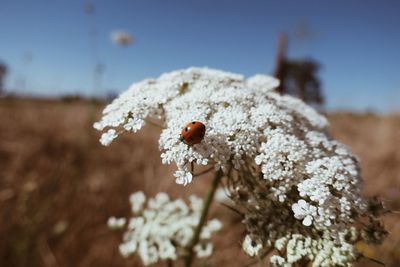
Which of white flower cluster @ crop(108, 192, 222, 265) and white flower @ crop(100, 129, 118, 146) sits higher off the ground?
white flower @ crop(100, 129, 118, 146)

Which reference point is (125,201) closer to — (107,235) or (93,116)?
(107,235)

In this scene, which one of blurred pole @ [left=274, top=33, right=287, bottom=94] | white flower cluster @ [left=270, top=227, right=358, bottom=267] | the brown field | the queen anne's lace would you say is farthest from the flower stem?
blurred pole @ [left=274, top=33, right=287, bottom=94]

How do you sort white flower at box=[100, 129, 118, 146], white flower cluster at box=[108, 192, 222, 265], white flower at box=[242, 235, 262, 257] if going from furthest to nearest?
white flower cluster at box=[108, 192, 222, 265], white flower at box=[100, 129, 118, 146], white flower at box=[242, 235, 262, 257]

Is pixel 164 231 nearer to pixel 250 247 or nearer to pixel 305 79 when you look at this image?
pixel 250 247

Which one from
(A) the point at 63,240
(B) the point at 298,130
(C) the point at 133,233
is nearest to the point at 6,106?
(A) the point at 63,240

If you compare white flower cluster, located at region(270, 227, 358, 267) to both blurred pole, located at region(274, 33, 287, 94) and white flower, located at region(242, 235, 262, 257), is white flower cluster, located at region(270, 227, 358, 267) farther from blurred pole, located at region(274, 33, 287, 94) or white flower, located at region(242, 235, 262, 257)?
blurred pole, located at region(274, 33, 287, 94)
